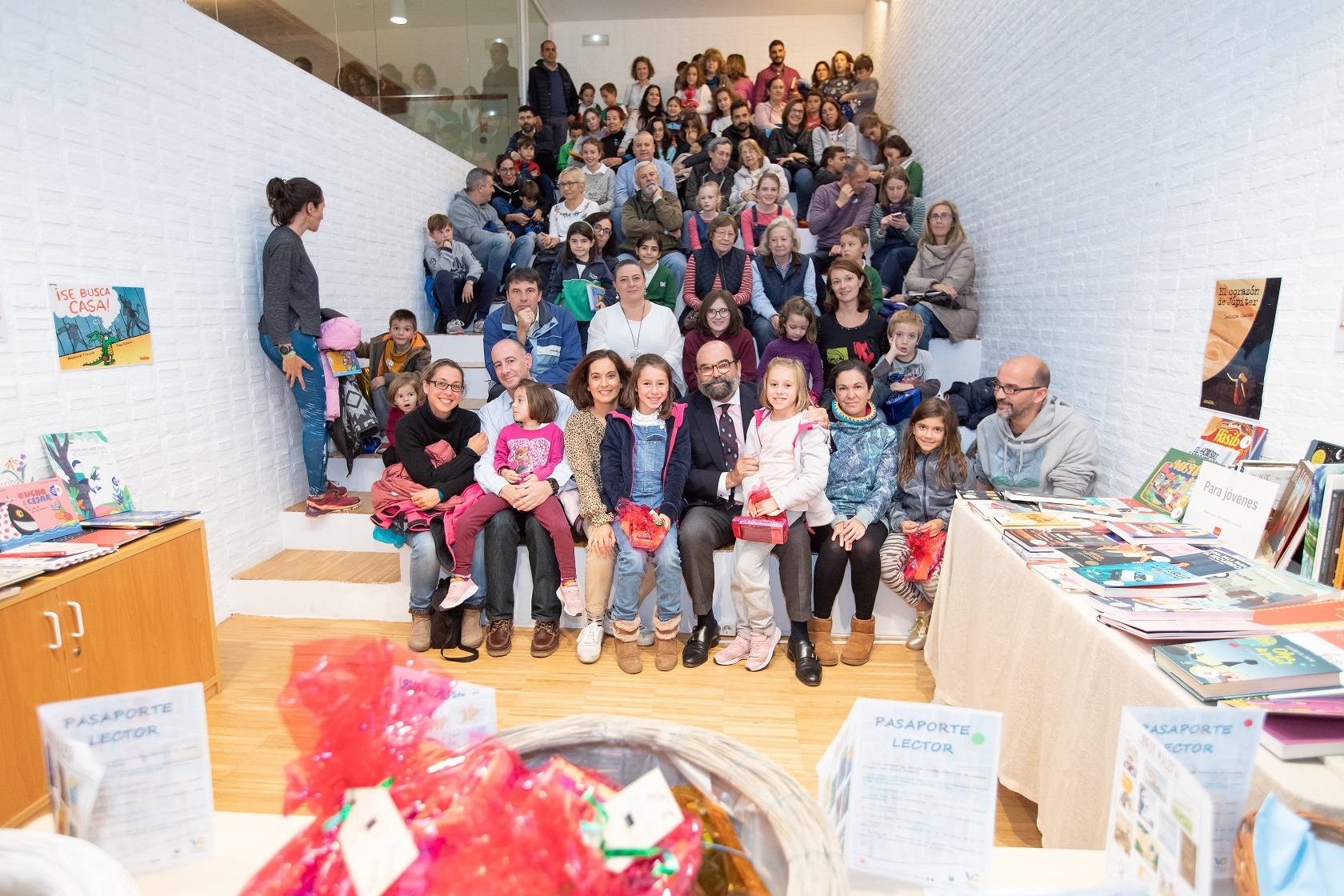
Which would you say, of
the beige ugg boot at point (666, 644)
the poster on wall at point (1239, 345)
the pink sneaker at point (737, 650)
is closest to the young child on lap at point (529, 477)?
the beige ugg boot at point (666, 644)

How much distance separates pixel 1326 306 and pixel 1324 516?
0.60 metres

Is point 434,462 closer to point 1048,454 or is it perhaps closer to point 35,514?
point 35,514

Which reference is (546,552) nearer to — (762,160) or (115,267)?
(115,267)

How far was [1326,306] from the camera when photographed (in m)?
1.86

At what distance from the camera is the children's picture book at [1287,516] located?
1682 millimetres

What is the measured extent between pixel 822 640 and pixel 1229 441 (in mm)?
1491

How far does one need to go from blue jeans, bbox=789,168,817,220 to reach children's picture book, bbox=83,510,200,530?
16.2 feet

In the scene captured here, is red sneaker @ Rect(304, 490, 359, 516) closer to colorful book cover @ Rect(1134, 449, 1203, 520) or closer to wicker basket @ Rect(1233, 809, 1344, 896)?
colorful book cover @ Rect(1134, 449, 1203, 520)

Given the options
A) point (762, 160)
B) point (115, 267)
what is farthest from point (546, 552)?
point (762, 160)

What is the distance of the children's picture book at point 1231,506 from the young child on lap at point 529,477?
209 cm

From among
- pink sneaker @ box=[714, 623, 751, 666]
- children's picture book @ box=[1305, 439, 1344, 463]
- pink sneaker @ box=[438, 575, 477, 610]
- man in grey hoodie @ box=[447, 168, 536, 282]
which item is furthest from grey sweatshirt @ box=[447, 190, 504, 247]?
children's picture book @ box=[1305, 439, 1344, 463]

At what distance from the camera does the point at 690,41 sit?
873cm

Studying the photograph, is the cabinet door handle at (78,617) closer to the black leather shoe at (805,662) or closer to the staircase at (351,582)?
the staircase at (351,582)

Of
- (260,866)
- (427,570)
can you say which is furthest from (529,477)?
(260,866)
